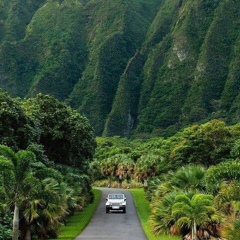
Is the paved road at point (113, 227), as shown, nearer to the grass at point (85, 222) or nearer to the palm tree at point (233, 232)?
the grass at point (85, 222)

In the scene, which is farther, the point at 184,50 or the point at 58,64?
the point at 58,64

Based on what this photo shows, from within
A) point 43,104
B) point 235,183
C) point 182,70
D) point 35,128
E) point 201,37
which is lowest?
point 235,183

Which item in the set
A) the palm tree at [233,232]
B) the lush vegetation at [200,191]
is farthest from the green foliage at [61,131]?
the palm tree at [233,232]

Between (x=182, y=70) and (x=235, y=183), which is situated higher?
(x=182, y=70)

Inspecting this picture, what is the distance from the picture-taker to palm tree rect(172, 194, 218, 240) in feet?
64.8

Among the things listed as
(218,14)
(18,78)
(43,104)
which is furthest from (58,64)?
(43,104)

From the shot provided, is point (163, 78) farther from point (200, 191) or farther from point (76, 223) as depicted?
point (200, 191)

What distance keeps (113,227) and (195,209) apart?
9288 mm

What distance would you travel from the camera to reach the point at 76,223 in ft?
102

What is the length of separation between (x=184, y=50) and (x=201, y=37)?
7.41 metres

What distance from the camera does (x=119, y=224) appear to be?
29797mm

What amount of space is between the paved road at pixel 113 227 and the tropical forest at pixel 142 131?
124 centimetres

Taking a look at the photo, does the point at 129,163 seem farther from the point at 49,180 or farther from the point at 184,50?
the point at 184,50

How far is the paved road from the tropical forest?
124cm
